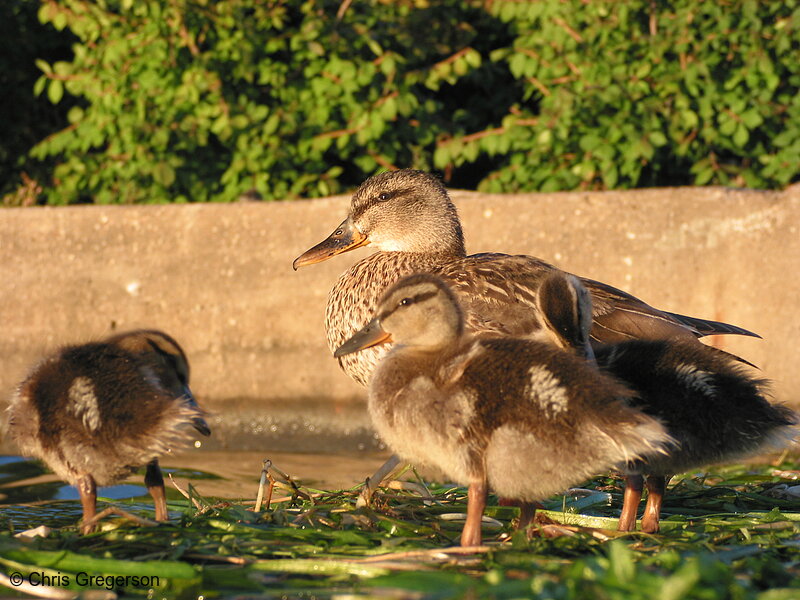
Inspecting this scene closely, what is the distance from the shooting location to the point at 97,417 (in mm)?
3926

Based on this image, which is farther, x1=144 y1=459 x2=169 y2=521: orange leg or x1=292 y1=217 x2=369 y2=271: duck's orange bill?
x1=292 y1=217 x2=369 y2=271: duck's orange bill

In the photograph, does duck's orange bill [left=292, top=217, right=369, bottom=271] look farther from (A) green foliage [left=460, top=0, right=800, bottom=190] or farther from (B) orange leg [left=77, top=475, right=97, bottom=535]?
(A) green foliage [left=460, top=0, right=800, bottom=190]

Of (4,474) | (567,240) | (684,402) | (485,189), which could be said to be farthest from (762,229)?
(4,474)

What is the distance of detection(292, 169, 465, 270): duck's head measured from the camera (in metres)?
5.71

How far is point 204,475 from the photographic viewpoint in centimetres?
624

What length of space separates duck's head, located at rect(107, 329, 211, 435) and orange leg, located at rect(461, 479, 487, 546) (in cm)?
117

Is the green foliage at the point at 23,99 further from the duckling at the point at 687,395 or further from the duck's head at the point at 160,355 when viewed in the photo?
the duckling at the point at 687,395

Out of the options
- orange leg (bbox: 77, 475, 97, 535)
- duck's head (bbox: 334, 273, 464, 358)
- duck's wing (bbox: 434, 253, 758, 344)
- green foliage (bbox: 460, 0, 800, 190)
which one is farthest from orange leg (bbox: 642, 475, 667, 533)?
green foliage (bbox: 460, 0, 800, 190)

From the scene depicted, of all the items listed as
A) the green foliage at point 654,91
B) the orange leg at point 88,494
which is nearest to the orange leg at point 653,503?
the orange leg at point 88,494

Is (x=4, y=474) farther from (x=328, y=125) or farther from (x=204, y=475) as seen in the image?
(x=328, y=125)

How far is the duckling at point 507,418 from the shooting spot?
3494 millimetres

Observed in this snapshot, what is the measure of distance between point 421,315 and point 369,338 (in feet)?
0.96

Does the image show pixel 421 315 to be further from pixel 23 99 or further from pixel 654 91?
pixel 23 99

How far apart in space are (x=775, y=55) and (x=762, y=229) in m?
1.85
